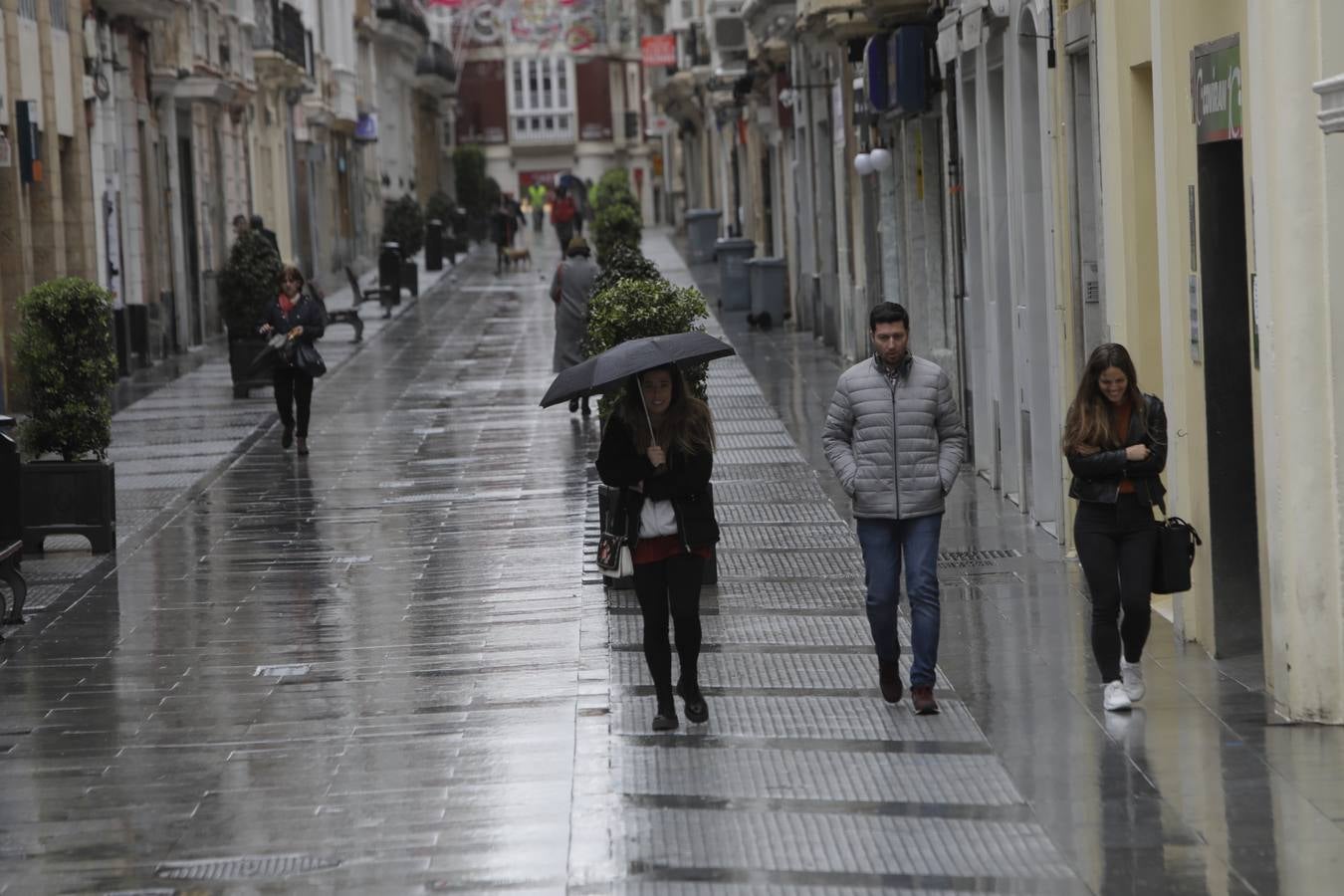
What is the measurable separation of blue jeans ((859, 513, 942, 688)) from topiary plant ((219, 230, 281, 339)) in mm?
17135

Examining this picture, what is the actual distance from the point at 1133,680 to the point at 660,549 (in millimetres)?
1954

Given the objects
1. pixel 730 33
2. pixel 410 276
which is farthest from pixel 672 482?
pixel 410 276

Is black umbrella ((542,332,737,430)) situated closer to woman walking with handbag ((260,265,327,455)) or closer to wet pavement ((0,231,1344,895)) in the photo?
wet pavement ((0,231,1344,895))

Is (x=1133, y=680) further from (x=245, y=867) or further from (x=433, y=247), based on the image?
(x=433, y=247)


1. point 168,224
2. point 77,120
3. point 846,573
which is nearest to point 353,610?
point 846,573

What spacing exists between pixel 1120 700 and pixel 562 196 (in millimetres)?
50310

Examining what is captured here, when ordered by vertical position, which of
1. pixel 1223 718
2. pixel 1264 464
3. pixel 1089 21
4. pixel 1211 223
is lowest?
pixel 1223 718

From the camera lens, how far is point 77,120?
92.0 feet

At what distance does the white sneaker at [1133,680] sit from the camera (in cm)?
937

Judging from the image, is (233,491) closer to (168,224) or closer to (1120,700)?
(1120,700)

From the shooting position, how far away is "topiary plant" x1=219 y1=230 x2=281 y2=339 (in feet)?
84.5

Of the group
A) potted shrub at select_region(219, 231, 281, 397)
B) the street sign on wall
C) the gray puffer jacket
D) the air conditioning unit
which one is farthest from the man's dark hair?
the air conditioning unit

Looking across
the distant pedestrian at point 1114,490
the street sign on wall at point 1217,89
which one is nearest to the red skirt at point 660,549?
the distant pedestrian at point 1114,490

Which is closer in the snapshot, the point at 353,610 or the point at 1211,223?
the point at 1211,223
